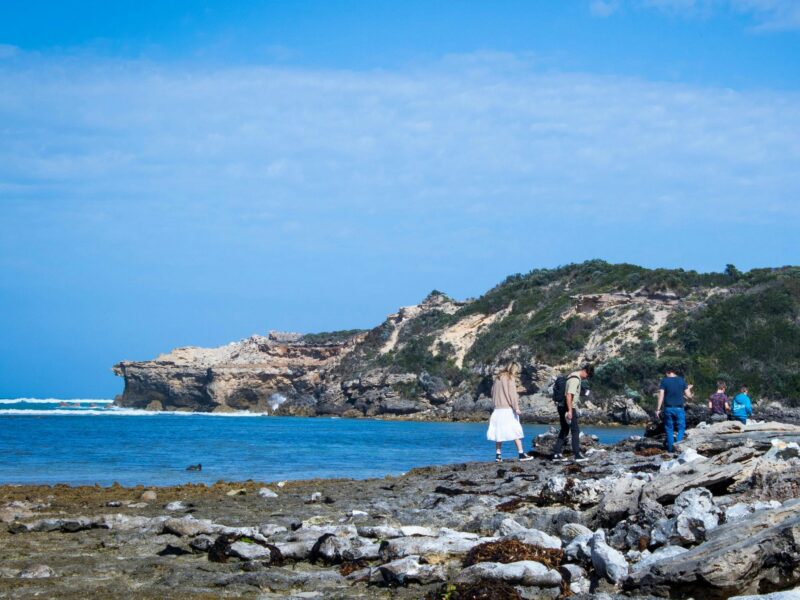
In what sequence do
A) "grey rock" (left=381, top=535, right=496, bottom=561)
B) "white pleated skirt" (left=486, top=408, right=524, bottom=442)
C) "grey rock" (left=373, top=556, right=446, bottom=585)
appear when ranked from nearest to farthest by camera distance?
"grey rock" (left=373, top=556, right=446, bottom=585), "grey rock" (left=381, top=535, right=496, bottom=561), "white pleated skirt" (left=486, top=408, right=524, bottom=442)

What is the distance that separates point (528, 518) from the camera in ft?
33.2

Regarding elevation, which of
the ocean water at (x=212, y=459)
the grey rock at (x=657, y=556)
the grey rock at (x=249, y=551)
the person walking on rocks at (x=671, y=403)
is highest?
the person walking on rocks at (x=671, y=403)

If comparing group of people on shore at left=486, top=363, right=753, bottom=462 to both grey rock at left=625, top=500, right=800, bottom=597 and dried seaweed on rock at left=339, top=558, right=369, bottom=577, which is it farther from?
grey rock at left=625, top=500, right=800, bottom=597

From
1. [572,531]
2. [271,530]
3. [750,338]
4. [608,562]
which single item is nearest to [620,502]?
[572,531]

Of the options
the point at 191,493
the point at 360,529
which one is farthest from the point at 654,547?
the point at 191,493

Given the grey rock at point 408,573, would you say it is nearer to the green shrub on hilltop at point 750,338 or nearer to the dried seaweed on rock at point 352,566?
the dried seaweed on rock at point 352,566

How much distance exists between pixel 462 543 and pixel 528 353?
64423 mm

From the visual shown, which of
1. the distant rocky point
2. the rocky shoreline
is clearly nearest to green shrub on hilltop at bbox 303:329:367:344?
the distant rocky point

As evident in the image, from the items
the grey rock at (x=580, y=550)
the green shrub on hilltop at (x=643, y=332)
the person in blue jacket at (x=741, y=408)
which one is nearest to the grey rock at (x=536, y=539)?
the grey rock at (x=580, y=550)

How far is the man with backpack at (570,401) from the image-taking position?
16.5 meters

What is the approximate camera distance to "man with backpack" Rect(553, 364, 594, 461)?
1655 cm

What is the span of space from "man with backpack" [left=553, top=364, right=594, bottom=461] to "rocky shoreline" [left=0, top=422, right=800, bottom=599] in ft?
9.73

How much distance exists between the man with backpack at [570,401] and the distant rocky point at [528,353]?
31581 mm

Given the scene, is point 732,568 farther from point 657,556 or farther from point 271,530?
point 271,530
